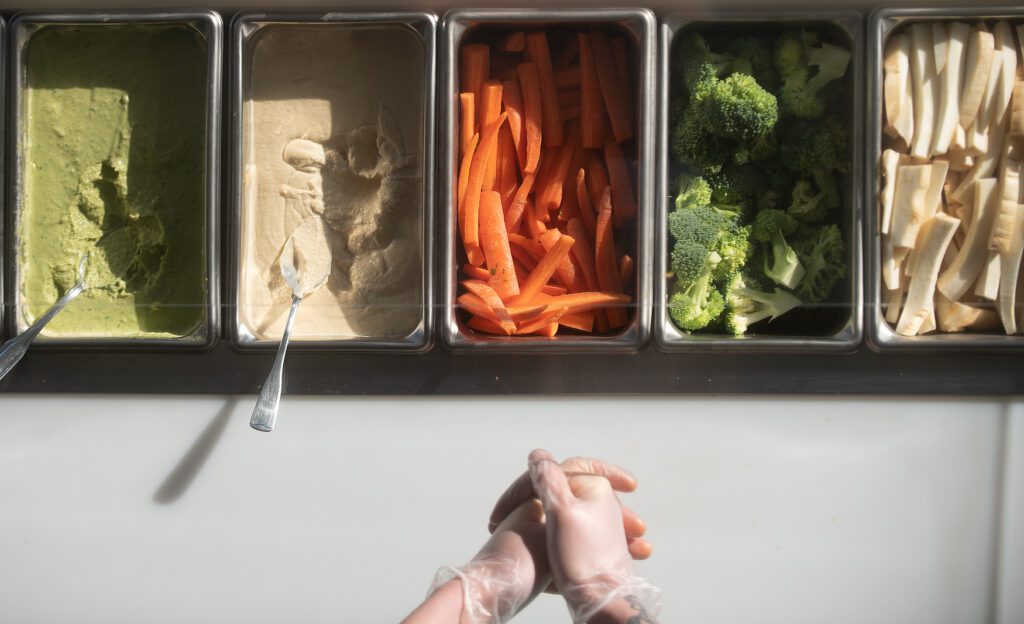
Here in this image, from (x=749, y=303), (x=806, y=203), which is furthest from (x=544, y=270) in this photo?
(x=806, y=203)

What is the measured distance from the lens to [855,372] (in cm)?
181

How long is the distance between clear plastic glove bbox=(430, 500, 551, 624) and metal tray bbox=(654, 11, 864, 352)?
0.54 metres

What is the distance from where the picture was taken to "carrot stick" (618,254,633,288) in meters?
1.77

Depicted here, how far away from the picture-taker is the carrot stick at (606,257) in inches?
69.8

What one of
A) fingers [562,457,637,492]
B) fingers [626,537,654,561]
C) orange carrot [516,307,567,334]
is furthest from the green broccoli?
fingers [626,537,654,561]

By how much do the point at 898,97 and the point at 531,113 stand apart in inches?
32.5

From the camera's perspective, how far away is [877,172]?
172cm

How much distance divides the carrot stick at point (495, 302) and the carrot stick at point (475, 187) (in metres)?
0.09

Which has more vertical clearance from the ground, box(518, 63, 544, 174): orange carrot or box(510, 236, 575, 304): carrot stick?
box(518, 63, 544, 174): orange carrot

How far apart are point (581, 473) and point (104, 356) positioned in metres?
1.18

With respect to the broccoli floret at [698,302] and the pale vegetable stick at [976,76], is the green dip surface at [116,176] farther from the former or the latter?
the pale vegetable stick at [976,76]

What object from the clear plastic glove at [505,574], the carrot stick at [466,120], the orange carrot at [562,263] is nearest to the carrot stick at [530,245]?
the orange carrot at [562,263]

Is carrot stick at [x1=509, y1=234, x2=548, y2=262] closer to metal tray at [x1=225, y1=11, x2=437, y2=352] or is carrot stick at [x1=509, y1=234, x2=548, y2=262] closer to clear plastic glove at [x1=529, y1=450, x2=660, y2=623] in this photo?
metal tray at [x1=225, y1=11, x2=437, y2=352]

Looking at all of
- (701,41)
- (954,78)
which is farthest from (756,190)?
(954,78)
